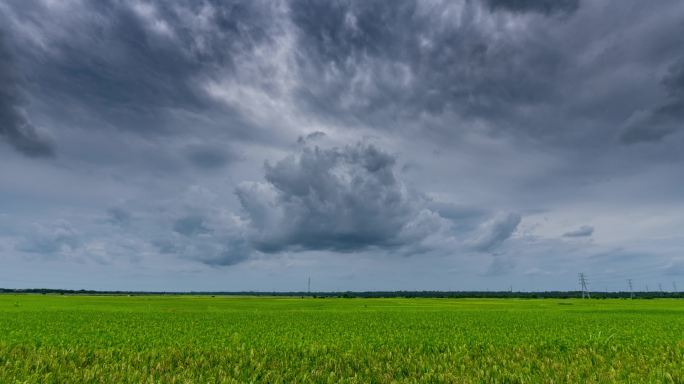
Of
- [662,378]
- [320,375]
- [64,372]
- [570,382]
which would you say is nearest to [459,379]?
[570,382]

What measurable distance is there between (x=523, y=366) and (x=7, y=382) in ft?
39.3

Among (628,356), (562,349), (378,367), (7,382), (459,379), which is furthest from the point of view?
(562,349)

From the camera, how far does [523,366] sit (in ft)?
36.6

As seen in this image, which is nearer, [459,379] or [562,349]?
[459,379]

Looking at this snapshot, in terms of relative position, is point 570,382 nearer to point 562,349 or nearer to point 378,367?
point 378,367

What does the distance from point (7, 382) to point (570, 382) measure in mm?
11724

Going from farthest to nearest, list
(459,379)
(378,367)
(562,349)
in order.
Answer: (562,349)
(378,367)
(459,379)

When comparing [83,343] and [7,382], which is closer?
[7,382]

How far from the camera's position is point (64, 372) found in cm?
979

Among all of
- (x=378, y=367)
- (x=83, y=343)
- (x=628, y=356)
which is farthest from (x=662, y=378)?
(x=83, y=343)

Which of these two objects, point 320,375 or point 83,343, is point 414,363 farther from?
point 83,343

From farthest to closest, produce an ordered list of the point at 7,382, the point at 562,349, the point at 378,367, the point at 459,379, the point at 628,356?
the point at 562,349
the point at 628,356
the point at 378,367
the point at 459,379
the point at 7,382

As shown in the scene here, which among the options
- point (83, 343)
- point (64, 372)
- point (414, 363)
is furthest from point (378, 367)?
point (83, 343)

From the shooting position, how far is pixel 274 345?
15461 millimetres
